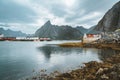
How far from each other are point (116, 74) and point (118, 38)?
400ft

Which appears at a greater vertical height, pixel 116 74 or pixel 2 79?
pixel 116 74

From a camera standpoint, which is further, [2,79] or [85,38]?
[85,38]

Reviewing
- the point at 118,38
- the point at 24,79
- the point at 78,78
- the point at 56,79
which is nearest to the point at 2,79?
the point at 24,79

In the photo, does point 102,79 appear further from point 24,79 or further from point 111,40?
point 111,40

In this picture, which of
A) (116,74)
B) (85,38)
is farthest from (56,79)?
(85,38)

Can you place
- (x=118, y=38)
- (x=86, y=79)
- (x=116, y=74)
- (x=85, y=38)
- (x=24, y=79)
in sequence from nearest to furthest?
1. (x=116, y=74)
2. (x=86, y=79)
3. (x=24, y=79)
4. (x=118, y=38)
5. (x=85, y=38)

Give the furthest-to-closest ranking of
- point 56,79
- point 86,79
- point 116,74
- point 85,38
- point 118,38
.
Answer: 1. point 85,38
2. point 118,38
3. point 56,79
4. point 86,79
5. point 116,74

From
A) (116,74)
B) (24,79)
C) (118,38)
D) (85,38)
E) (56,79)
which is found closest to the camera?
(116,74)

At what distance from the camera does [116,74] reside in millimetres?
26000

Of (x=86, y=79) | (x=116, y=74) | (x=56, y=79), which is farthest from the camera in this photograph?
(x=56, y=79)

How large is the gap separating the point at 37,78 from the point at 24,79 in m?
2.62

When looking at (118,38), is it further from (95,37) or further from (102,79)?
(102,79)

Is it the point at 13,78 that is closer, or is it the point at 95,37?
the point at 13,78

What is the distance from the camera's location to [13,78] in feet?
115
